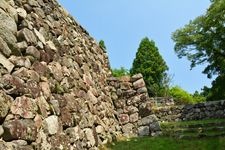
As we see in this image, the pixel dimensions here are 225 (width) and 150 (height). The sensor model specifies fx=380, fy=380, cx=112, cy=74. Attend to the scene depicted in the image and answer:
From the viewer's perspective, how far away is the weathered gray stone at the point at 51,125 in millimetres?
6045

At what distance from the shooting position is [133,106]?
1151 centimetres

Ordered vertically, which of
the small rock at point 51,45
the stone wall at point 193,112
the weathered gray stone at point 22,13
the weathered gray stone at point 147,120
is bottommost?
the weathered gray stone at point 147,120

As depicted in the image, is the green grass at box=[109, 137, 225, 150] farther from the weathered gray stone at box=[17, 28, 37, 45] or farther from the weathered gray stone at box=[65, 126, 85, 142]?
the weathered gray stone at box=[17, 28, 37, 45]

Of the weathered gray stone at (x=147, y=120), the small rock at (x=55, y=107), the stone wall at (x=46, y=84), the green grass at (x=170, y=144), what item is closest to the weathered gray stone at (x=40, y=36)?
the stone wall at (x=46, y=84)

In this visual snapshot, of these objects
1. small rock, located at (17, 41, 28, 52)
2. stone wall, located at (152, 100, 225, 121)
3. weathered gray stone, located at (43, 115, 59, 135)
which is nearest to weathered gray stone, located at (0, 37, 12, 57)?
small rock, located at (17, 41, 28, 52)

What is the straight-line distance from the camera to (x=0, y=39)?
550 centimetres

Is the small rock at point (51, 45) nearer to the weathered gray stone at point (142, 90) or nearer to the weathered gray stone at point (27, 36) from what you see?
the weathered gray stone at point (27, 36)

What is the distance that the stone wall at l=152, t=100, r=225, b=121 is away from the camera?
1702 centimetres

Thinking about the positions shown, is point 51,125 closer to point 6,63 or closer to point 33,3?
point 6,63

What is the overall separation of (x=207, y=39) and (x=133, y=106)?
22.1 metres

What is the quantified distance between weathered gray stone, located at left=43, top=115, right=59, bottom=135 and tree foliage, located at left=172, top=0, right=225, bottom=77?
2514cm

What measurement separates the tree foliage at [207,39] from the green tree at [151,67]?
4563mm

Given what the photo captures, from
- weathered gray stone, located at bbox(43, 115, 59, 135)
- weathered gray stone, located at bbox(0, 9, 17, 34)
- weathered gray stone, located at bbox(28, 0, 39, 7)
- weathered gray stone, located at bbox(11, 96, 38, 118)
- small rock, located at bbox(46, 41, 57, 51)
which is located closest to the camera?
weathered gray stone, located at bbox(11, 96, 38, 118)

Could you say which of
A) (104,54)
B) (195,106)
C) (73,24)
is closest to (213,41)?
(195,106)
